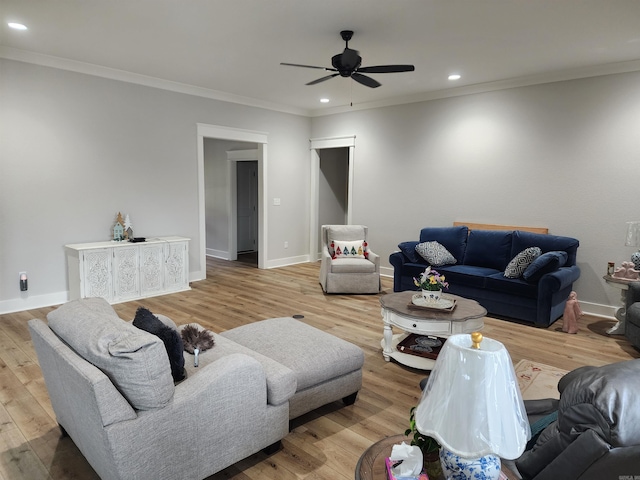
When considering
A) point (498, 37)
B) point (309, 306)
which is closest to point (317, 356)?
point (309, 306)

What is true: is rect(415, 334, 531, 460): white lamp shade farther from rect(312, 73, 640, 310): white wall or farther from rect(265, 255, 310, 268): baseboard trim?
rect(265, 255, 310, 268): baseboard trim

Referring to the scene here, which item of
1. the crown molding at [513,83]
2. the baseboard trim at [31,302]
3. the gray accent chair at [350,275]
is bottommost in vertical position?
the baseboard trim at [31,302]

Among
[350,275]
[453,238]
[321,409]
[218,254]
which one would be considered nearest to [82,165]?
[350,275]

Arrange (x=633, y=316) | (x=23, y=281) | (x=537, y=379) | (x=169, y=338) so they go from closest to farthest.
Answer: (x=169, y=338) < (x=537, y=379) < (x=633, y=316) < (x=23, y=281)

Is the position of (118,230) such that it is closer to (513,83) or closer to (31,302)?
(31,302)

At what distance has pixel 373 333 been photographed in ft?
14.0

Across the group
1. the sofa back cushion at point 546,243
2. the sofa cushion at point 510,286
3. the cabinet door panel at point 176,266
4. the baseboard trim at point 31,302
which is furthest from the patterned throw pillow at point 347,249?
the baseboard trim at point 31,302

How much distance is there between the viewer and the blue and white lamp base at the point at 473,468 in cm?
110

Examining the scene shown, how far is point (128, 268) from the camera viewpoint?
530 centimetres

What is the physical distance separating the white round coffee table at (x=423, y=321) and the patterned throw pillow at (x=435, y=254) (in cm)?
168

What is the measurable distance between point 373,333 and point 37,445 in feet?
9.46

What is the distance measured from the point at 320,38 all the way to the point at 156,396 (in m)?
3.57

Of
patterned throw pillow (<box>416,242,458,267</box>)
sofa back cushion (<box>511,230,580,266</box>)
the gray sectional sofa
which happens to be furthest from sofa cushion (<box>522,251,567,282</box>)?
the gray sectional sofa

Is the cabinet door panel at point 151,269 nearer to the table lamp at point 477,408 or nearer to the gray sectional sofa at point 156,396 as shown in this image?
the gray sectional sofa at point 156,396
